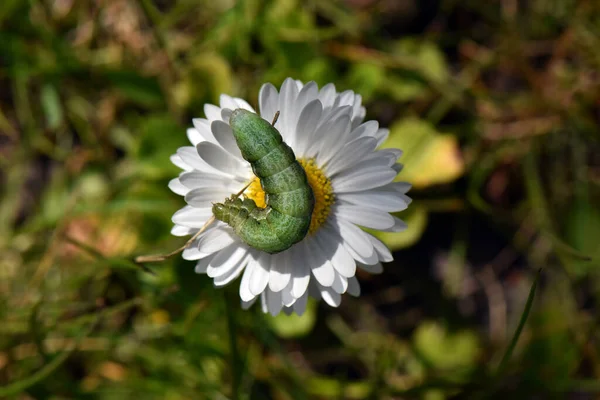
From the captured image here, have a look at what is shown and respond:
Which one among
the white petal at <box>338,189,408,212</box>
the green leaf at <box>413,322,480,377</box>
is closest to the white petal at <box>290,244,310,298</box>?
the white petal at <box>338,189,408,212</box>

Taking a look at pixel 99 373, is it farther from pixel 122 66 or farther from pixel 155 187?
pixel 122 66

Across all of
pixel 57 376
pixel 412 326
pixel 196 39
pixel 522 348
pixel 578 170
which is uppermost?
pixel 196 39

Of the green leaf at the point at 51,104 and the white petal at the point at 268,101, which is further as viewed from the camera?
the green leaf at the point at 51,104

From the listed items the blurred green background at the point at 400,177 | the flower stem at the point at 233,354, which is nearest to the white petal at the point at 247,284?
the flower stem at the point at 233,354

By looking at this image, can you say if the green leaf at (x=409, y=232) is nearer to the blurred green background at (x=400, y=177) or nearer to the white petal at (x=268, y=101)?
the blurred green background at (x=400, y=177)

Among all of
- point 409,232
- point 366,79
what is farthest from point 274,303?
point 366,79

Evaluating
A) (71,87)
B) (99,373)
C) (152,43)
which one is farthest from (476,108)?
(99,373)

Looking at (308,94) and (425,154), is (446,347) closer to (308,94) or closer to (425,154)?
(425,154)
